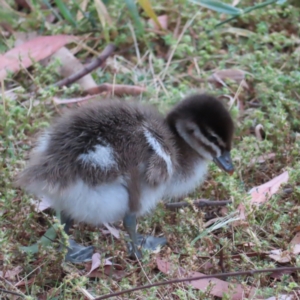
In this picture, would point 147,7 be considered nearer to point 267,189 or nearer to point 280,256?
point 267,189

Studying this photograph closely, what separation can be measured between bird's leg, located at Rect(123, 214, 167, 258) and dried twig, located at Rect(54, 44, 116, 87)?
138cm

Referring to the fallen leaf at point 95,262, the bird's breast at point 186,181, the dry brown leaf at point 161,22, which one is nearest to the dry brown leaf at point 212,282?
the fallen leaf at point 95,262

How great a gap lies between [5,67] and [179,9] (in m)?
1.35

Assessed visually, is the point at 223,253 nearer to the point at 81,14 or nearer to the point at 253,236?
the point at 253,236

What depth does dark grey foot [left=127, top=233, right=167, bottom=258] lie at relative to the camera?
291 cm

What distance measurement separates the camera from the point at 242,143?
3.57 meters

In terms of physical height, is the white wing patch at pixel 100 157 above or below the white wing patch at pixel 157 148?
above

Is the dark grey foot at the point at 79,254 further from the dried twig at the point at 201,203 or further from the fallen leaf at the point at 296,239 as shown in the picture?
the fallen leaf at the point at 296,239

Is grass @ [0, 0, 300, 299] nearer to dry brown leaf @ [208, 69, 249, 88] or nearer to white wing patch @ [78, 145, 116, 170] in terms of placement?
dry brown leaf @ [208, 69, 249, 88]

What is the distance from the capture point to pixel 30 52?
13.6 feet

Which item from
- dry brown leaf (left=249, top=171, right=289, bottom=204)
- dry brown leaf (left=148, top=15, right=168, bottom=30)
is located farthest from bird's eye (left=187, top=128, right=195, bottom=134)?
dry brown leaf (left=148, top=15, right=168, bottom=30)

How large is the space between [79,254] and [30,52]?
1698 mm

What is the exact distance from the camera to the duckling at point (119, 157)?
2615 millimetres

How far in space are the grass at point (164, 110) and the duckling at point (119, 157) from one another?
160mm
